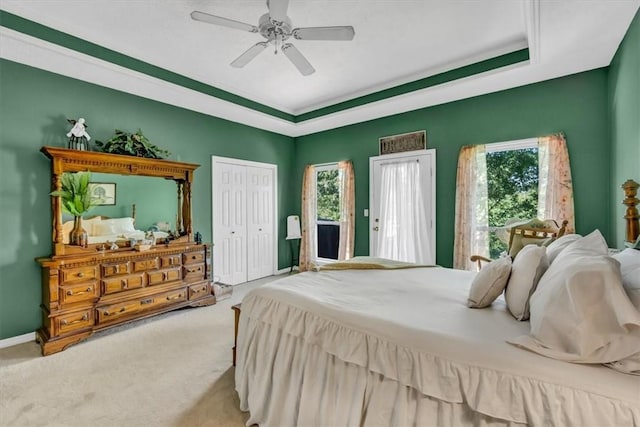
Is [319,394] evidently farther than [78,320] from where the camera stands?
No

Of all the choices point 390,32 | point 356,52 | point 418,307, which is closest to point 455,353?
point 418,307

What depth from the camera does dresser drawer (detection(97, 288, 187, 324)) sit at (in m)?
2.97

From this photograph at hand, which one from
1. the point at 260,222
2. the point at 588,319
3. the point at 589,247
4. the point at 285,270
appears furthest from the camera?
the point at 285,270

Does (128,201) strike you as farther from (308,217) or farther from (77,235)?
(308,217)

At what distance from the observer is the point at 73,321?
9.09 feet

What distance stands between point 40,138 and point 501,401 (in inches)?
169

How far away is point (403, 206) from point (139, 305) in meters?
3.70

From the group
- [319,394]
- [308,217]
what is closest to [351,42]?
[319,394]

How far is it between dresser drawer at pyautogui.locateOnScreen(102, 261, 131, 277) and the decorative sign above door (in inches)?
149

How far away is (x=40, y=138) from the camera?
296 cm

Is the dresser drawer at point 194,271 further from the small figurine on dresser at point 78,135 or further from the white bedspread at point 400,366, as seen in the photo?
the white bedspread at point 400,366

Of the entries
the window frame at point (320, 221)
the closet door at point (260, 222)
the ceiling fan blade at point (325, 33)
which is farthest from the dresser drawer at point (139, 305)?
the ceiling fan blade at point (325, 33)

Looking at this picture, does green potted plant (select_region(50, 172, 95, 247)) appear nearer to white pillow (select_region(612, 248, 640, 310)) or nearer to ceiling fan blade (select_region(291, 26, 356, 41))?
ceiling fan blade (select_region(291, 26, 356, 41))

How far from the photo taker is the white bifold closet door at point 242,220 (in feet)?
15.1
